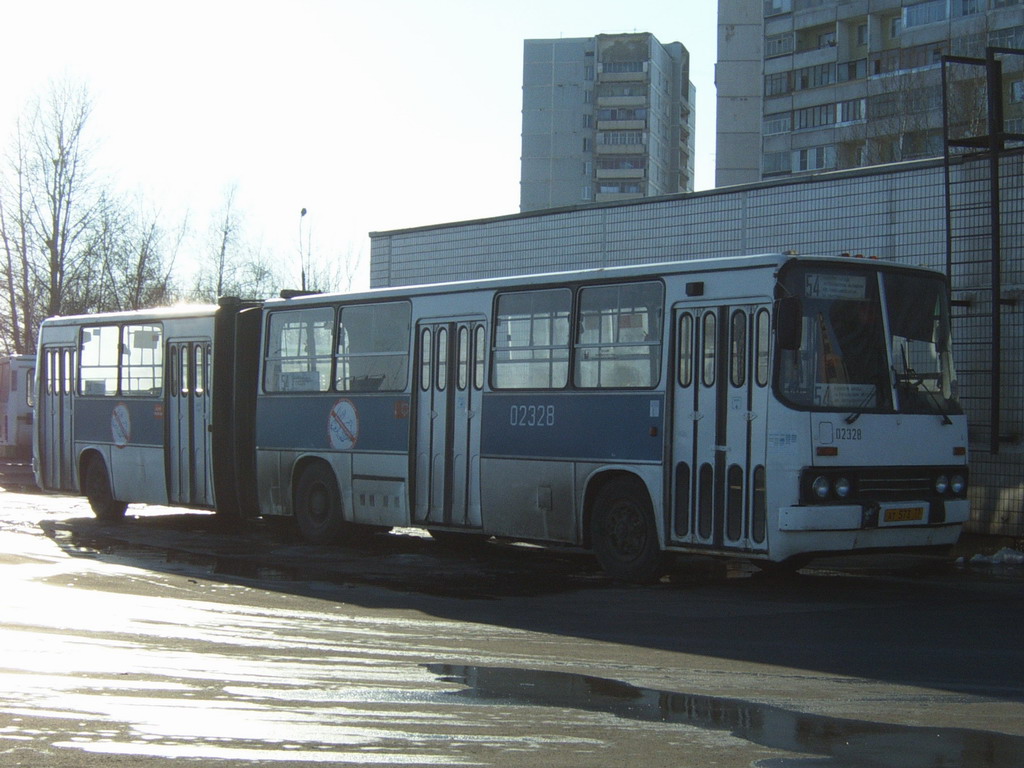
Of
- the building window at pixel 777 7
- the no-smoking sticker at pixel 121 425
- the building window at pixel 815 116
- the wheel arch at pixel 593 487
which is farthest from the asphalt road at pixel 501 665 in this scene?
the building window at pixel 777 7

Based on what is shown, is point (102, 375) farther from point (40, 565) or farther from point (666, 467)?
point (666, 467)

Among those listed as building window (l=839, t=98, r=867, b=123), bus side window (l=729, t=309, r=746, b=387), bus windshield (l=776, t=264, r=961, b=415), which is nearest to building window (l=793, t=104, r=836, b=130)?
building window (l=839, t=98, r=867, b=123)

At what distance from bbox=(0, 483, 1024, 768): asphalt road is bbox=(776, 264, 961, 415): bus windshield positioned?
1774 millimetres

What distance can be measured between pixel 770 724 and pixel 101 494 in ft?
51.3

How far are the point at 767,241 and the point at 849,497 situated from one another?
26.7 feet

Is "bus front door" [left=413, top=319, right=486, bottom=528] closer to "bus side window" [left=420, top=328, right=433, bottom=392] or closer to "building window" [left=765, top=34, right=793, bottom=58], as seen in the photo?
"bus side window" [left=420, top=328, right=433, bottom=392]

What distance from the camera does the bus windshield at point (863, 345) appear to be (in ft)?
38.7

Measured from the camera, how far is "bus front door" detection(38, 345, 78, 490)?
2116cm

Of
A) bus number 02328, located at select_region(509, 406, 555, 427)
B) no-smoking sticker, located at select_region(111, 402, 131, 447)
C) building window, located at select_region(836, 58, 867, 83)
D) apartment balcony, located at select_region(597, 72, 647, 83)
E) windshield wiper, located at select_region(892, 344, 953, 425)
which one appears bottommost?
no-smoking sticker, located at select_region(111, 402, 131, 447)

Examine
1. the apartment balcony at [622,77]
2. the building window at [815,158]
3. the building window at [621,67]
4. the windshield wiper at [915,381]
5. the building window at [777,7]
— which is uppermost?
the building window at [621,67]

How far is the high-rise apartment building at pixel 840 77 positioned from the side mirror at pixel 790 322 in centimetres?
3391

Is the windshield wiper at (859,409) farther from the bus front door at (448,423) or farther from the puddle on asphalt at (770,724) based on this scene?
the puddle on asphalt at (770,724)

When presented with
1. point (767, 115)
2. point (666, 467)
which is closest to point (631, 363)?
point (666, 467)

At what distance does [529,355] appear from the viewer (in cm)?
1430
